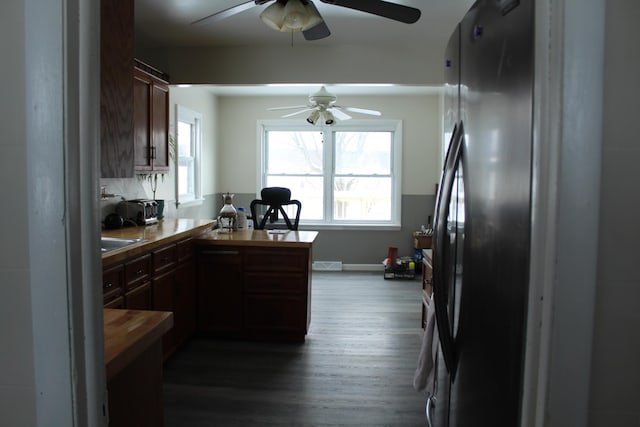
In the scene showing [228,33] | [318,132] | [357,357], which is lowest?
[357,357]

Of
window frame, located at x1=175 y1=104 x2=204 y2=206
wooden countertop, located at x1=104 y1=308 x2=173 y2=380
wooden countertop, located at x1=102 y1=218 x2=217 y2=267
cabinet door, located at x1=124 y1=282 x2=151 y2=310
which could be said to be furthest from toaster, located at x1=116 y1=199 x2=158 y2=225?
wooden countertop, located at x1=104 y1=308 x2=173 y2=380

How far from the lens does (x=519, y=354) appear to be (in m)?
0.89

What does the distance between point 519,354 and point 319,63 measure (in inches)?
151

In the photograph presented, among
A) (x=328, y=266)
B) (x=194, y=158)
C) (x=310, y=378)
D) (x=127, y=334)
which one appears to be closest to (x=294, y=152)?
(x=194, y=158)

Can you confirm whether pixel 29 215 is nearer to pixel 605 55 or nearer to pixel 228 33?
pixel 605 55

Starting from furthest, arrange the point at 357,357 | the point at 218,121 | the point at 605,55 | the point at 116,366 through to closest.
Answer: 1. the point at 218,121
2. the point at 357,357
3. the point at 116,366
4. the point at 605,55

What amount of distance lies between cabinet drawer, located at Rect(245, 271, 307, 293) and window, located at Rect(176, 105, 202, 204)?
1952 millimetres

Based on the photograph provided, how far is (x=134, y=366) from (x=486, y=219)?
1.02 meters

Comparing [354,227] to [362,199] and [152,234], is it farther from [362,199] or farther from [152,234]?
[152,234]

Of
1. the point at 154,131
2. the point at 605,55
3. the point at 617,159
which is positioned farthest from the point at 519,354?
the point at 154,131

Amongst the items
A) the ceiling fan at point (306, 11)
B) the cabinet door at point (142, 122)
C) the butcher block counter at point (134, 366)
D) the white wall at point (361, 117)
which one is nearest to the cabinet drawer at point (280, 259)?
the cabinet door at point (142, 122)

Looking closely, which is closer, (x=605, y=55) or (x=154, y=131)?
(x=605, y=55)

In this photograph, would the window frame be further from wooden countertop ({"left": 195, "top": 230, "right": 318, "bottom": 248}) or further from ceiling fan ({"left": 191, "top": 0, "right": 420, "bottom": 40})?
ceiling fan ({"left": 191, "top": 0, "right": 420, "bottom": 40})

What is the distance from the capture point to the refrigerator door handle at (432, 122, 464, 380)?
1369mm
